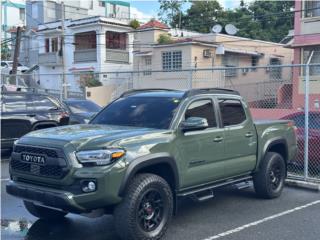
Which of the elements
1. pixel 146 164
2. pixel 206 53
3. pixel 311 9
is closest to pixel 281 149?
pixel 146 164

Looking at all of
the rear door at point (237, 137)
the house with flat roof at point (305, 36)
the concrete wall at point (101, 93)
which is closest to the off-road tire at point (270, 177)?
the rear door at point (237, 137)

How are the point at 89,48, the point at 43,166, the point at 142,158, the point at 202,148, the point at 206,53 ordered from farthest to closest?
the point at 89,48 < the point at 206,53 < the point at 202,148 < the point at 142,158 < the point at 43,166

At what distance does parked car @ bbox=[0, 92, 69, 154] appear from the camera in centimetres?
1197

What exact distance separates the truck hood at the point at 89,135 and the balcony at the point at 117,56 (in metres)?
32.6

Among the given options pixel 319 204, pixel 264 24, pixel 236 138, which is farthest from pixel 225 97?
pixel 264 24

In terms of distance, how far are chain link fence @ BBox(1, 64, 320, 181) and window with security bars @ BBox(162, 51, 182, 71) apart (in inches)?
54.7

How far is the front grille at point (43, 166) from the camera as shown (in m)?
5.45

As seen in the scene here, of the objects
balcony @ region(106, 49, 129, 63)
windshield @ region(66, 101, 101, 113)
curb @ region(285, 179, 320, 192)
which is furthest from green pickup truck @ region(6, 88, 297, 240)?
balcony @ region(106, 49, 129, 63)

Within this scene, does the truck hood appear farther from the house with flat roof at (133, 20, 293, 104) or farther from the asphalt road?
the house with flat roof at (133, 20, 293, 104)

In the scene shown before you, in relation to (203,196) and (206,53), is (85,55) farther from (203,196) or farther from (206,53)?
(203,196)

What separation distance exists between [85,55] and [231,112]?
108 ft

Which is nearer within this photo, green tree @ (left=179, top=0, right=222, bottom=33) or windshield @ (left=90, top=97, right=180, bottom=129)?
windshield @ (left=90, top=97, right=180, bottom=129)

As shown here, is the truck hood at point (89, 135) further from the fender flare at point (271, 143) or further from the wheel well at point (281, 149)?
the wheel well at point (281, 149)

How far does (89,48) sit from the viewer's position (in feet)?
133
